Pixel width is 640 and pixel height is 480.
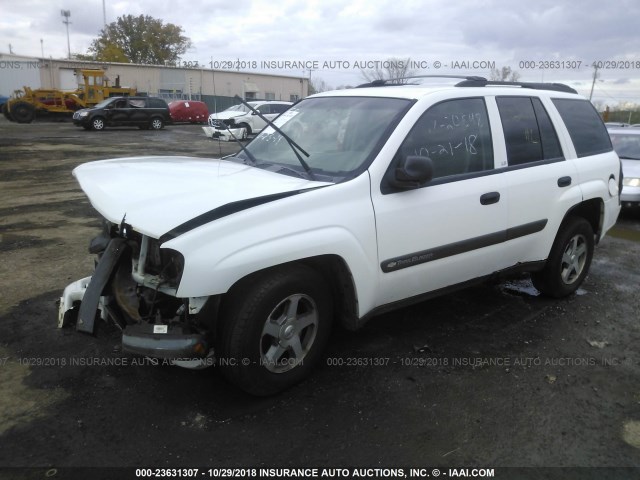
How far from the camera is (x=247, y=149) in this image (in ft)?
13.6

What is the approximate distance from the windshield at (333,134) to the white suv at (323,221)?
1cm

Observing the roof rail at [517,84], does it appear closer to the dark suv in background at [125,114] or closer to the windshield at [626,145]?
the windshield at [626,145]

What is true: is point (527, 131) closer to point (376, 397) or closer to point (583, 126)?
point (583, 126)

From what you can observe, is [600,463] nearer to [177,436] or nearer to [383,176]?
[383,176]

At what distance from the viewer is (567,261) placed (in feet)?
15.4

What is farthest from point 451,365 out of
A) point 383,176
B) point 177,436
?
point 177,436

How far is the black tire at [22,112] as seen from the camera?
27078 mm

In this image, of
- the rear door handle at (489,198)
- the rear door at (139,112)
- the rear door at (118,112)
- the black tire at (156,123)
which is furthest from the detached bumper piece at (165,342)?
the black tire at (156,123)

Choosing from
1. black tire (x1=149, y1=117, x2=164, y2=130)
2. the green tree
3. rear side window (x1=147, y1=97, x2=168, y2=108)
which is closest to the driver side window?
black tire (x1=149, y1=117, x2=164, y2=130)

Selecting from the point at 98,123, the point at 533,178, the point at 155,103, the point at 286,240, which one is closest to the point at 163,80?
the point at 155,103

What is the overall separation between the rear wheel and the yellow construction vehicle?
578 centimetres

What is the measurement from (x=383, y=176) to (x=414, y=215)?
33 cm

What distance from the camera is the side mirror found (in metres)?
3.11

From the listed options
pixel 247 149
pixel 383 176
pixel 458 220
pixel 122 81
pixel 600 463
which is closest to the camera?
pixel 600 463
